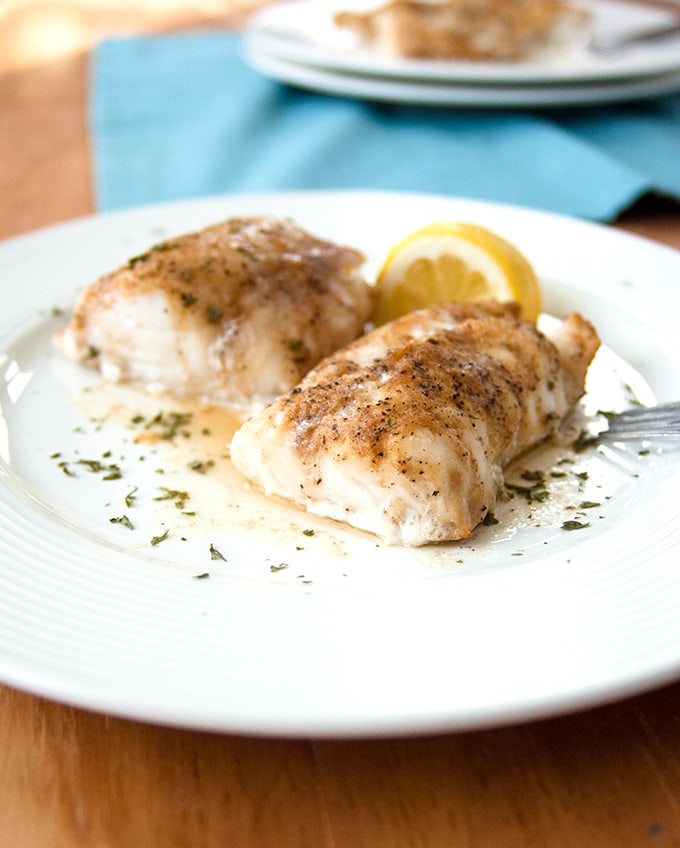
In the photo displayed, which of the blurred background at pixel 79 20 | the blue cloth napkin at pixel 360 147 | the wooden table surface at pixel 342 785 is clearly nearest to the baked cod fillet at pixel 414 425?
the wooden table surface at pixel 342 785

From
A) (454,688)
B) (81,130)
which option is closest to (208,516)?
(454,688)

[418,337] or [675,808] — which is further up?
[418,337]

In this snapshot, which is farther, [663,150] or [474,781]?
[663,150]

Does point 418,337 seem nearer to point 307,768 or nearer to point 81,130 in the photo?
point 307,768

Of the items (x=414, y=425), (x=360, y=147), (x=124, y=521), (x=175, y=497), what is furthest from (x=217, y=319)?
(x=360, y=147)

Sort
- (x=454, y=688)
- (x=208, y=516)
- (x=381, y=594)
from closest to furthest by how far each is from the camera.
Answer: (x=454, y=688), (x=381, y=594), (x=208, y=516)

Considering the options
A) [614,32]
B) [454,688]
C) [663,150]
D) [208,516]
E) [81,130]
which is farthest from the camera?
[614,32]

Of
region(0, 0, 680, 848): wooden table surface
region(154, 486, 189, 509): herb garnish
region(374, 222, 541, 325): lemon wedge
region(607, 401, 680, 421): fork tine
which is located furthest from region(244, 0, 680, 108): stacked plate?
region(0, 0, 680, 848): wooden table surface
